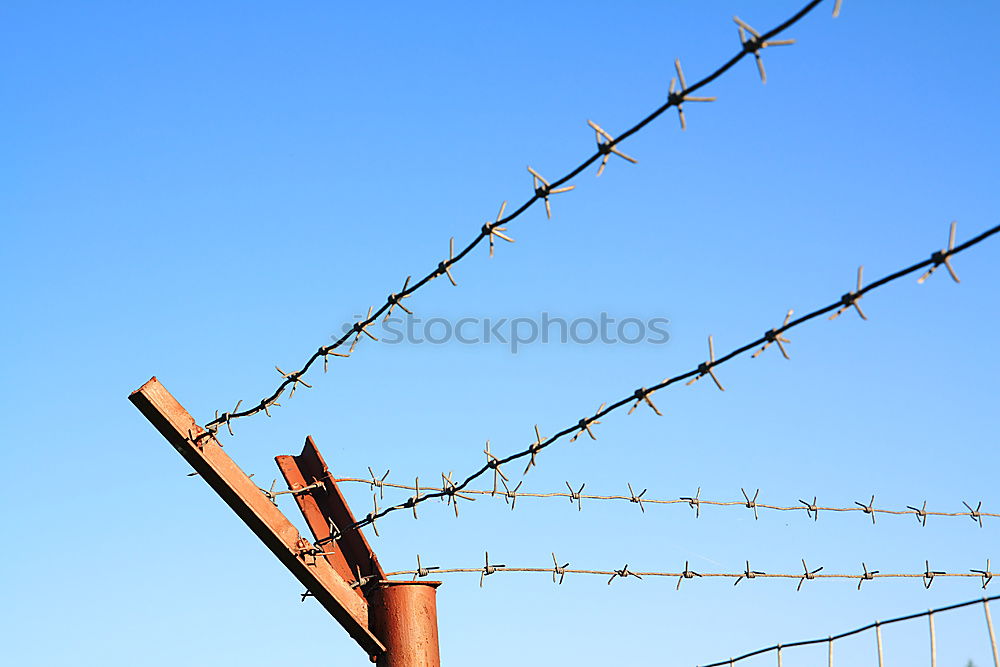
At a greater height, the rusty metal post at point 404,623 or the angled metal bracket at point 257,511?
the angled metal bracket at point 257,511

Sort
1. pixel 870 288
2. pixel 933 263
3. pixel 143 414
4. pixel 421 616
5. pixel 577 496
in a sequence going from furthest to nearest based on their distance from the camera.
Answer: pixel 577 496
pixel 421 616
pixel 143 414
pixel 870 288
pixel 933 263

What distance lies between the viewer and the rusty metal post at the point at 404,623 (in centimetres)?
355

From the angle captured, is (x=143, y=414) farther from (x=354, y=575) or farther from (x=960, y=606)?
(x=960, y=606)

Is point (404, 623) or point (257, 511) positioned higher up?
point (257, 511)

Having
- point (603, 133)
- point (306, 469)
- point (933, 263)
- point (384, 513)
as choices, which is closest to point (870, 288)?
point (933, 263)

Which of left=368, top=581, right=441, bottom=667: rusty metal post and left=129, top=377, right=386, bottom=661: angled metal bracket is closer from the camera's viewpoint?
left=129, top=377, right=386, bottom=661: angled metal bracket

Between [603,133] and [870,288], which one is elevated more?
[603,133]

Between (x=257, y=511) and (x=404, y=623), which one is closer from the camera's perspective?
(x=257, y=511)

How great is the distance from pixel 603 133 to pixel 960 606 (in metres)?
1.41

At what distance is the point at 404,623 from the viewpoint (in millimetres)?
3568

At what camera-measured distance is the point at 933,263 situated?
232 cm

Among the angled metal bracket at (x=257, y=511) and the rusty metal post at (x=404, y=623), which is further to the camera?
the rusty metal post at (x=404, y=623)

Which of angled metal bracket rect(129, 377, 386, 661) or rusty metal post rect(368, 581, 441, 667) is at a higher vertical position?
angled metal bracket rect(129, 377, 386, 661)

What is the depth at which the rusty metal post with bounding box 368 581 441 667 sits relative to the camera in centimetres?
355
